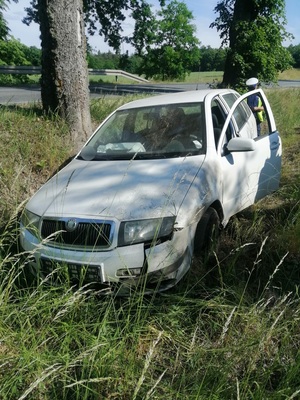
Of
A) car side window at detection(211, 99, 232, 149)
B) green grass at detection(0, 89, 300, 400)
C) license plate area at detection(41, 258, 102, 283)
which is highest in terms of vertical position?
car side window at detection(211, 99, 232, 149)

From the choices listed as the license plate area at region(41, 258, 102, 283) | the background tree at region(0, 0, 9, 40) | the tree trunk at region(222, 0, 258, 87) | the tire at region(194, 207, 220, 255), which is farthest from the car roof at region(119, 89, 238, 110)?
the background tree at region(0, 0, 9, 40)

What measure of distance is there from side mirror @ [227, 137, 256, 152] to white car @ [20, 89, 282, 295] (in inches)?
0.4

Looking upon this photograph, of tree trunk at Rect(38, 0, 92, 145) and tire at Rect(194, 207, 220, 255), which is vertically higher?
tree trunk at Rect(38, 0, 92, 145)

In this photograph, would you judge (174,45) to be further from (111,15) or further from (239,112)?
(239,112)

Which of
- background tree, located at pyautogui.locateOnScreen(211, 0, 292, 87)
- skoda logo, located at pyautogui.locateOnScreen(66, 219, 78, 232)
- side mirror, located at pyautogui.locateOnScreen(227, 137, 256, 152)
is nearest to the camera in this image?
skoda logo, located at pyautogui.locateOnScreen(66, 219, 78, 232)

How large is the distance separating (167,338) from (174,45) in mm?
64358

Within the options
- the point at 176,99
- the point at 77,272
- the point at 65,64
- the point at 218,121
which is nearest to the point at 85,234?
the point at 77,272

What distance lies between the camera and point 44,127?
560cm

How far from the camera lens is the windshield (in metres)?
3.74

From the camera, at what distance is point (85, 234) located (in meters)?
2.76

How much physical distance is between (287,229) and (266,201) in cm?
133

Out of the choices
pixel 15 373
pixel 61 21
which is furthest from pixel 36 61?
pixel 15 373

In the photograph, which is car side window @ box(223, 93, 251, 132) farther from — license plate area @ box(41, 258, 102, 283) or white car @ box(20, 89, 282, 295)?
license plate area @ box(41, 258, 102, 283)

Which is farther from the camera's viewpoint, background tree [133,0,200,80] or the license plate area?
background tree [133,0,200,80]
